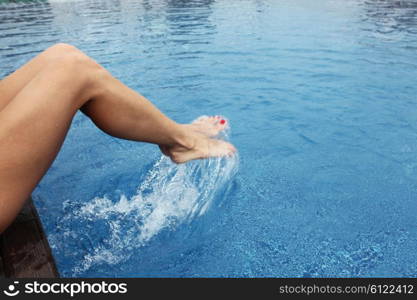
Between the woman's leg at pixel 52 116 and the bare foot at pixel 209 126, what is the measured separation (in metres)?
0.63

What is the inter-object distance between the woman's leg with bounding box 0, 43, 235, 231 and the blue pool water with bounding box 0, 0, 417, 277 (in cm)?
72

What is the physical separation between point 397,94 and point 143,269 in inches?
138

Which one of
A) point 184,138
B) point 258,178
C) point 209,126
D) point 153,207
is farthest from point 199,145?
point 258,178

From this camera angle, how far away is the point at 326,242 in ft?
6.68

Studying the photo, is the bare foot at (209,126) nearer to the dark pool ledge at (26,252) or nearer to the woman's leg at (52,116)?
the woman's leg at (52,116)

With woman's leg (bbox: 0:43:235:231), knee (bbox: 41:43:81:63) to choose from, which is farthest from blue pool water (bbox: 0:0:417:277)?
knee (bbox: 41:43:81:63)

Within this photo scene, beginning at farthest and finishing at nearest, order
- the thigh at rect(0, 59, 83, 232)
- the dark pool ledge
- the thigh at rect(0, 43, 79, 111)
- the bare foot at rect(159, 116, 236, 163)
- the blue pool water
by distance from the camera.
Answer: the bare foot at rect(159, 116, 236, 163) < the blue pool water < the thigh at rect(0, 43, 79, 111) < the dark pool ledge < the thigh at rect(0, 59, 83, 232)

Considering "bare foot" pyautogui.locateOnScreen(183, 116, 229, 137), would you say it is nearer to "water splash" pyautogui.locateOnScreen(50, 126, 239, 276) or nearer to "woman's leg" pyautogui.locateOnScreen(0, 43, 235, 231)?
"water splash" pyautogui.locateOnScreen(50, 126, 239, 276)

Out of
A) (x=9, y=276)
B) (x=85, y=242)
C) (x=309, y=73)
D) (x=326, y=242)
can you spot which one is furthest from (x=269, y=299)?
(x=309, y=73)

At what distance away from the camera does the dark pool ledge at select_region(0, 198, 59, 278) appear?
139 centimetres

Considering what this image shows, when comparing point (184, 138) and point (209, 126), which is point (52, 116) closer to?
point (184, 138)

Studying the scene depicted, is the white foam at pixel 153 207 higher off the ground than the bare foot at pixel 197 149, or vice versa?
the bare foot at pixel 197 149

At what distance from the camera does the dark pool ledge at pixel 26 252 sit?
4.56 feet

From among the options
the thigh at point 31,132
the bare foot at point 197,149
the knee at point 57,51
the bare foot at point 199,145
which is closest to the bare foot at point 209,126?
the bare foot at point 199,145
